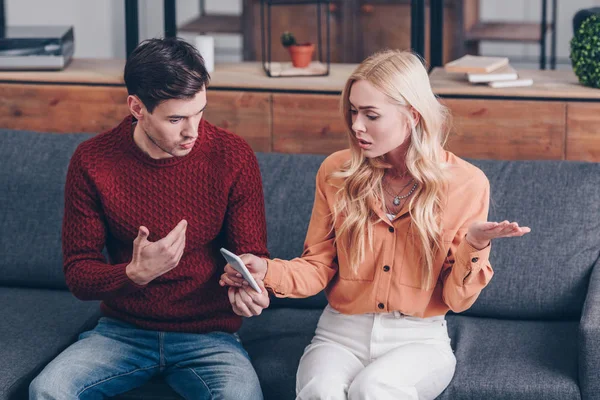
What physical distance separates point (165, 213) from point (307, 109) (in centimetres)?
80

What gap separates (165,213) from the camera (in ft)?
7.13

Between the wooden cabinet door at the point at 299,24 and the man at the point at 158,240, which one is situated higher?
the wooden cabinet door at the point at 299,24

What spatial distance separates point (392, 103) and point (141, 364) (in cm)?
78

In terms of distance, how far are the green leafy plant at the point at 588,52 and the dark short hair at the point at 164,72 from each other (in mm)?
1184

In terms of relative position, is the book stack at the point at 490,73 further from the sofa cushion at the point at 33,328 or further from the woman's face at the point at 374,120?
the sofa cushion at the point at 33,328

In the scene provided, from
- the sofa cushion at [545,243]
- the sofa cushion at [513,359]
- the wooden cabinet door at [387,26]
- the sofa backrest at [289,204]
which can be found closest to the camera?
the sofa cushion at [513,359]

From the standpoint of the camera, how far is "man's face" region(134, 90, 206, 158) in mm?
1996

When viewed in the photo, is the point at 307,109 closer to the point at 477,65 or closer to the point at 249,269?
the point at 477,65

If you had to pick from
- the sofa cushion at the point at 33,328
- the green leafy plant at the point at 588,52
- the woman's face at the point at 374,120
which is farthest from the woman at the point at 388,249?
the green leafy plant at the point at 588,52

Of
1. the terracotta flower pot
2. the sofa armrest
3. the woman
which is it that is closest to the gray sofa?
the sofa armrest

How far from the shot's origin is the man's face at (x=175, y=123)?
6.55 feet

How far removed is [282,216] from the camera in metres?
A: 2.57

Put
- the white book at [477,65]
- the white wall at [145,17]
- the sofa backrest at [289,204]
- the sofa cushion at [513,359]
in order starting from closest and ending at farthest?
the sofa cushion at [513,359] → the sofa backrest at [289,204] → the white book at [477,65] → the white wall at [145,17]

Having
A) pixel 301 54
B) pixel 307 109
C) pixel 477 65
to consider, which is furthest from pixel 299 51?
pixel 477 65
